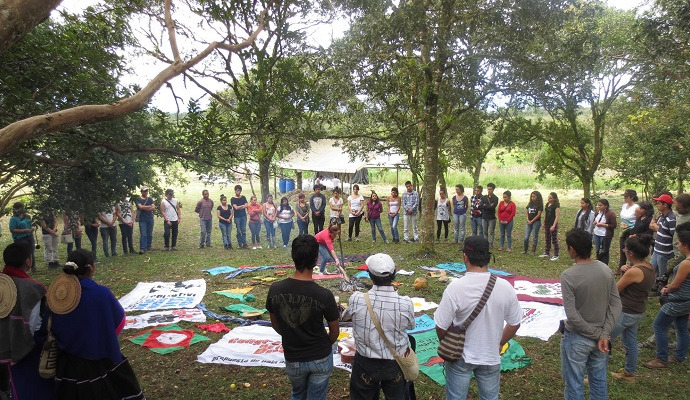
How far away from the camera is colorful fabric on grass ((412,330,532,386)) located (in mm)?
4703

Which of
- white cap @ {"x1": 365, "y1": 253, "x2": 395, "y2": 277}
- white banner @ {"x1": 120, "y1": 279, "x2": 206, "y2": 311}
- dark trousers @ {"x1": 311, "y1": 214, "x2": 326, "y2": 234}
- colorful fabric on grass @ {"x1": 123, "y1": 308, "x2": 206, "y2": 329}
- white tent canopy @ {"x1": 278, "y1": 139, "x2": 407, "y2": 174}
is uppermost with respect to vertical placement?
white tent canopy @ {"x1": 278, "y1": 139, "x2": 407, "y2": 174}

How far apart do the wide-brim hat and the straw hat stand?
0.34m

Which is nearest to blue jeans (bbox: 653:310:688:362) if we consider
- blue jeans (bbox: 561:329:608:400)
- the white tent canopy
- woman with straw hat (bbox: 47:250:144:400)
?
blue jeans (bbox: 561:329:608:400)

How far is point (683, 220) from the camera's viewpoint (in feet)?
20.6

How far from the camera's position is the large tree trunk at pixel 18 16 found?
2650 millimetres

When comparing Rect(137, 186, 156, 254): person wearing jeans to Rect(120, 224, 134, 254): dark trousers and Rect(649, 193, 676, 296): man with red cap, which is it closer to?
Rect(120, 224, 134, 254): dark trousers

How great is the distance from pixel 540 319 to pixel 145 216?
9996 millimetres

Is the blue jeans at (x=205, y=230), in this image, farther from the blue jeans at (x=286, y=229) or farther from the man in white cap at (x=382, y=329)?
the man in white cap at (x=382, y=329)

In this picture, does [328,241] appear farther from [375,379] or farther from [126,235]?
[126,235]

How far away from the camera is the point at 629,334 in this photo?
4.38m

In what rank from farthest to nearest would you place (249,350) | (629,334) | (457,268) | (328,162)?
1. (328,162)
2. (457,268)
3. (249,350)
4. (629,334)

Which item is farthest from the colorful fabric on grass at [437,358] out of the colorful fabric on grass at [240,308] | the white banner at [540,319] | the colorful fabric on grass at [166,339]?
the colorful fabric on grass at [166,339]

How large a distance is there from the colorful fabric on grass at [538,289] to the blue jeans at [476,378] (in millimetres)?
4336

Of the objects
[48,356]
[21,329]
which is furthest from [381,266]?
[21,329]
